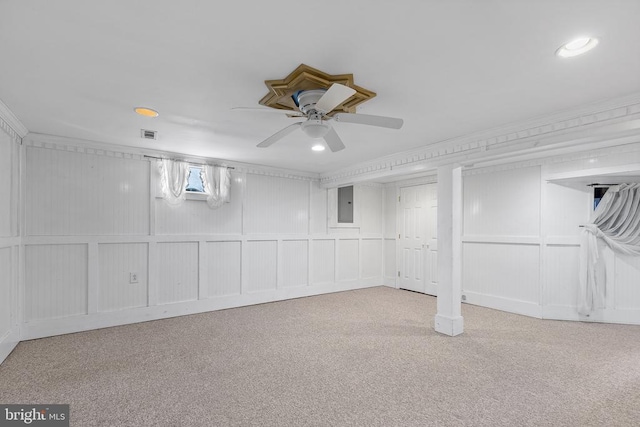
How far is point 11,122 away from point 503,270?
611 centimetres

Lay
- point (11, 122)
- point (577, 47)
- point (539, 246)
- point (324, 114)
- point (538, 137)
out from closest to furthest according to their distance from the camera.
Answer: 1. point (577, 47)
2. point (324, 114)
3. point (538, 137)
4. point (11, 122)
5. point (539, 246)

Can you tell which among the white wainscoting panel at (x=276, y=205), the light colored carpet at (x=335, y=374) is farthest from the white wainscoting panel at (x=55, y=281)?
the white wainscoting panel at (x=276, y=205)

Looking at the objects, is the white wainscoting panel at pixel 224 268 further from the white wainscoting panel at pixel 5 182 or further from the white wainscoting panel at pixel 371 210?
the white wainscoting panel at pixel 371 210

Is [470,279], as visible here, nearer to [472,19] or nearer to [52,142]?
[472,19]

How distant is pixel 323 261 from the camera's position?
5938mm

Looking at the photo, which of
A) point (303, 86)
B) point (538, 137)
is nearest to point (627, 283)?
point (538, 137)

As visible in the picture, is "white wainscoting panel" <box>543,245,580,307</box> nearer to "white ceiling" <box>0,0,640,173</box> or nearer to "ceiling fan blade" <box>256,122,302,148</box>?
"white ceiling" <box>0,0,640,173</box>

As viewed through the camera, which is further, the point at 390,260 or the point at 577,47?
the point at 390,260

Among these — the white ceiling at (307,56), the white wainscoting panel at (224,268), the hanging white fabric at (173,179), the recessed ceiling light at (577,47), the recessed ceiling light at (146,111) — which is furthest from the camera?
the white wainscoting panel at (224,268)

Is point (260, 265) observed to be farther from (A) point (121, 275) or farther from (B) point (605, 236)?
(B) point (605, 236)

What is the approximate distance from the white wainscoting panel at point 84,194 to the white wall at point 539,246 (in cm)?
494

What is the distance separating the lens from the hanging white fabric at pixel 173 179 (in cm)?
432

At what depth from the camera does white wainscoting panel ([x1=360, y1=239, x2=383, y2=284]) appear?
21.3 ft

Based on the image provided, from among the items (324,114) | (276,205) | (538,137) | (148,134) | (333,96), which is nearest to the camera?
(333,96)
